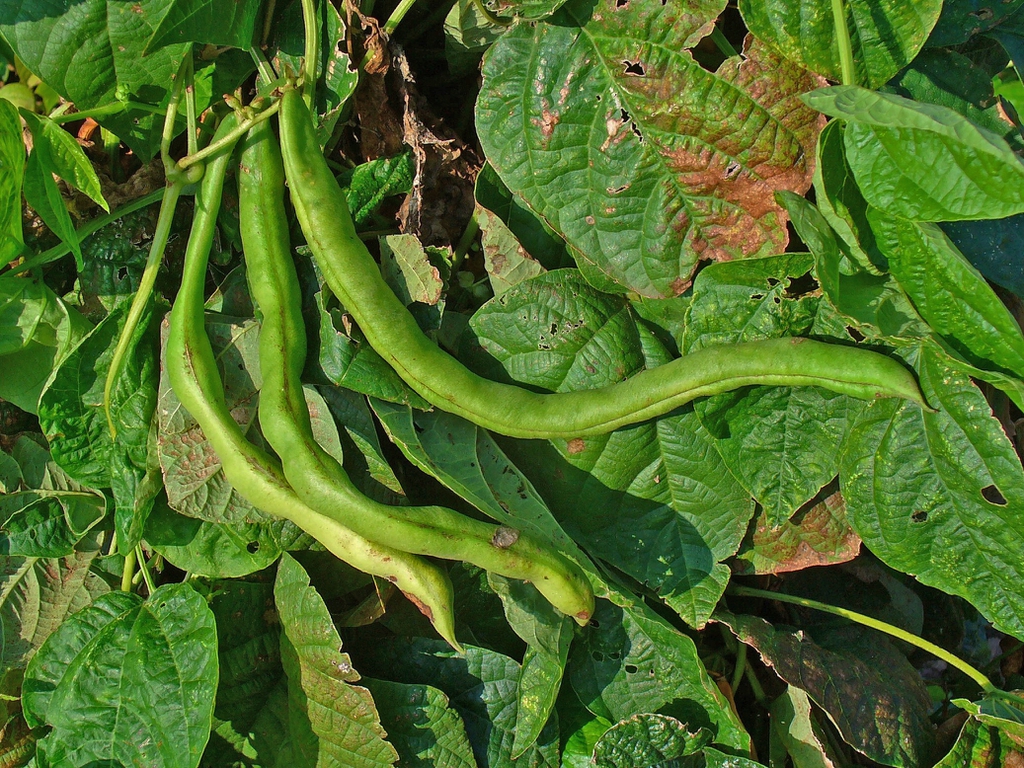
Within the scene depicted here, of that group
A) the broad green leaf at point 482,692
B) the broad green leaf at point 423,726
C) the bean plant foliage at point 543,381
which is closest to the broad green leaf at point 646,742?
the bean plant foliage at point 543,381

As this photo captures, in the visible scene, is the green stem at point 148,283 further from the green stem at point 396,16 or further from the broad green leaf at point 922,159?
the broad green leaf at point 922,159

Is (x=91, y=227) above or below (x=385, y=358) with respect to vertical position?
above

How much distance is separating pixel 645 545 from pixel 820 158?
1056mm

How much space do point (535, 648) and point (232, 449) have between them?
949mm

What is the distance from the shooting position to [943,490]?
5.84ft

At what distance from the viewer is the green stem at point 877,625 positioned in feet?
6.98

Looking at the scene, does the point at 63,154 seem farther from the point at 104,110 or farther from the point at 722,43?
the point at 722,43

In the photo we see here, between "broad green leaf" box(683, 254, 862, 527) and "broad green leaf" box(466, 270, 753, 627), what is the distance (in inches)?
4.3

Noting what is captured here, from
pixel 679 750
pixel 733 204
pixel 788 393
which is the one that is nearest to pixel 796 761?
pixel 679 750

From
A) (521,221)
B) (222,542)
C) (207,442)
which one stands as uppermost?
(521,221)

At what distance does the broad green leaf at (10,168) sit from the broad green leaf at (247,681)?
112 centimetres

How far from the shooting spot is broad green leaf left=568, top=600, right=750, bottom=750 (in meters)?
2.07

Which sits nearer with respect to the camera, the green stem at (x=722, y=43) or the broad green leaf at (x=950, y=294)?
the broad green leaf at (x=950, y=294)

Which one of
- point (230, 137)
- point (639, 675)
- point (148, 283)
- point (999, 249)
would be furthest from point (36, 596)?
point (999, 249)
